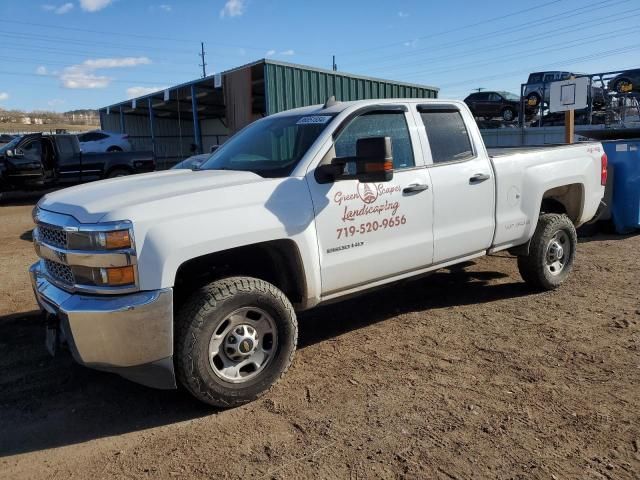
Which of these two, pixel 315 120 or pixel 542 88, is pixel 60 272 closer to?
pixel 315 120

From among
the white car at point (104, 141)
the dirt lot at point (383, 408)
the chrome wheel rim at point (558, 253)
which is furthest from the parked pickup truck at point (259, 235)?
the white car at point (104, 141)

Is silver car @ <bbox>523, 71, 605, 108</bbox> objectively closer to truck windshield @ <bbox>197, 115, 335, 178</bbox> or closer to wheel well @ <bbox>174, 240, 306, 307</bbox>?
truck windshield @ <bbox>197, 115, 335, 178</bbox>

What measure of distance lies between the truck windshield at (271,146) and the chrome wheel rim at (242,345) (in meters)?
1.00

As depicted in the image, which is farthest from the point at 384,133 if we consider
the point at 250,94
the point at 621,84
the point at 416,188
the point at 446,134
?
the point at 621,84

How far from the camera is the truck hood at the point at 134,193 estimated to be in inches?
123

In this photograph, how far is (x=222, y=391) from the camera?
3.38m

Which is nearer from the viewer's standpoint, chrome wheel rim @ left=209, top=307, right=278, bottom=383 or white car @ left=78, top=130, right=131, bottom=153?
chrome wheel rim @ left=209, top=307, right=278, bottom=383

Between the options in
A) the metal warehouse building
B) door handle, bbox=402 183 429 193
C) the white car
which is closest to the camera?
door handle, bbox=402 183 429 193

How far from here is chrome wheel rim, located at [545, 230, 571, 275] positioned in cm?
567

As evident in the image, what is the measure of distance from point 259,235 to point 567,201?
4158 mm

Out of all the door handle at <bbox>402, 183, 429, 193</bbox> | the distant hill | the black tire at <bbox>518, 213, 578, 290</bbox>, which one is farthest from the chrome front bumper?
the distant hill

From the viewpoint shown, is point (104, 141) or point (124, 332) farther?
point (104, 141)

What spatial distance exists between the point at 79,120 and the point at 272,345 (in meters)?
101

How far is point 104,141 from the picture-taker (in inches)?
939
